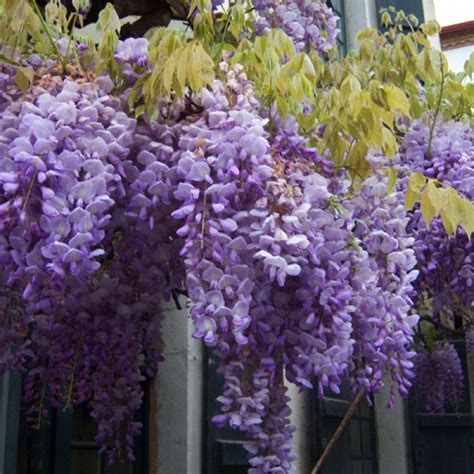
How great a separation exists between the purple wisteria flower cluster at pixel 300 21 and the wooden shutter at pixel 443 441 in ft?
9.37

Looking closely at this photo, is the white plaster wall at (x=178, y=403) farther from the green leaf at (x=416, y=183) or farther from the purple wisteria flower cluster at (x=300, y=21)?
the green leaf at (x=416, y=183)

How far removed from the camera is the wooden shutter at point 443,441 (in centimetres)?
616

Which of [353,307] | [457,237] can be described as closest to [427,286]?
[457,237]

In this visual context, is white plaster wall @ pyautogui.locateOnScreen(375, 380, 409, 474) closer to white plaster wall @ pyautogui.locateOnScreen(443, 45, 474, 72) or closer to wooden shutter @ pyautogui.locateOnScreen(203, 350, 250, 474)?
wooden shutter @ pyautogui.locateOnScreen(203, 350, 250, 474)

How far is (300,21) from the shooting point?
4176mm

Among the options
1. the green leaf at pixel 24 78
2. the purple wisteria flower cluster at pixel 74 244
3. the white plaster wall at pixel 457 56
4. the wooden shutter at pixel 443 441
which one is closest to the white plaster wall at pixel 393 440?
the wooden shutter at pixel 443 441

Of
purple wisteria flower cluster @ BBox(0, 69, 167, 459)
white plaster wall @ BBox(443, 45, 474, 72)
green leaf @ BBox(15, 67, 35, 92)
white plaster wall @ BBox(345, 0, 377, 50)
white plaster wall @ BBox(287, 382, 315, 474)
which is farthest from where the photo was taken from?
white plaster wall @ BBox(443, 45, 474, 72)

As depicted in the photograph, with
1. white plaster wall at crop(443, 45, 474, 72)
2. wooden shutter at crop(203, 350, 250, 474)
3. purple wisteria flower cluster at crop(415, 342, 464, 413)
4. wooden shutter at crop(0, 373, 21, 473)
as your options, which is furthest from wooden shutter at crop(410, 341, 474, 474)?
white plaster wall at crop(443, 45, 474, 72)

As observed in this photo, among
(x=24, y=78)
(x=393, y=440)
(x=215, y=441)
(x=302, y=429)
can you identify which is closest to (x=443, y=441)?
(x=393, y=440)

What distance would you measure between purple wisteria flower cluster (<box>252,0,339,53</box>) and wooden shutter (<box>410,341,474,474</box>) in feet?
9.37

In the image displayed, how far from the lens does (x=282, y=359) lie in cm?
239

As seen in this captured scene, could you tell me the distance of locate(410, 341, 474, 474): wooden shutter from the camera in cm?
616

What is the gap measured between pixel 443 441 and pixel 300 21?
135 inches

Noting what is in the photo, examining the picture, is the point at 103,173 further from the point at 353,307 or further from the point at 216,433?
the point at 216,433
